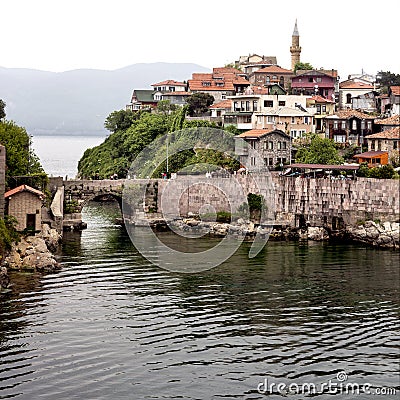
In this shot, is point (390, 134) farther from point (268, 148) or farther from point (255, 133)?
point (255, 133)

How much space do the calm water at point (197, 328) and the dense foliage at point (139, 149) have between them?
1031 inches

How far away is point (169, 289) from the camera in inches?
1561

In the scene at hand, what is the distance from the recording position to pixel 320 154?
70312 mm

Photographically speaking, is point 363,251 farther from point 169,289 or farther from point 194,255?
point 169,289

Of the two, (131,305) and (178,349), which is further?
(131,305)

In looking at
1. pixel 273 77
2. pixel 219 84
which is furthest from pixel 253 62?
pixel 219 84

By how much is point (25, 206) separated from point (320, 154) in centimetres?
2973

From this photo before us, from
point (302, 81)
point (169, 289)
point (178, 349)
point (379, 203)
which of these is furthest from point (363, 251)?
point (302, 81)

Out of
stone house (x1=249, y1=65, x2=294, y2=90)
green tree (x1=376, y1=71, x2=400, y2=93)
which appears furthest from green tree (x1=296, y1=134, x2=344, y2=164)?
green tree (x1=376, y1=71, x2=400, y2=93)

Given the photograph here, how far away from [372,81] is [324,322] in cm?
8102

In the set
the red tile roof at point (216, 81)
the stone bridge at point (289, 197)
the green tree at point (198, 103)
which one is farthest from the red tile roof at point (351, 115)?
the stone bridge at point (289, 197)

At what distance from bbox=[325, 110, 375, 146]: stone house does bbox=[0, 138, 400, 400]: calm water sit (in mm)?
31872

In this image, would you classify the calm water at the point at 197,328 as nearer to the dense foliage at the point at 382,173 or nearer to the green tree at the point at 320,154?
the dense foliage at the point at 382,173

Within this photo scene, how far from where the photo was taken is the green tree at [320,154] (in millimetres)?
69812
